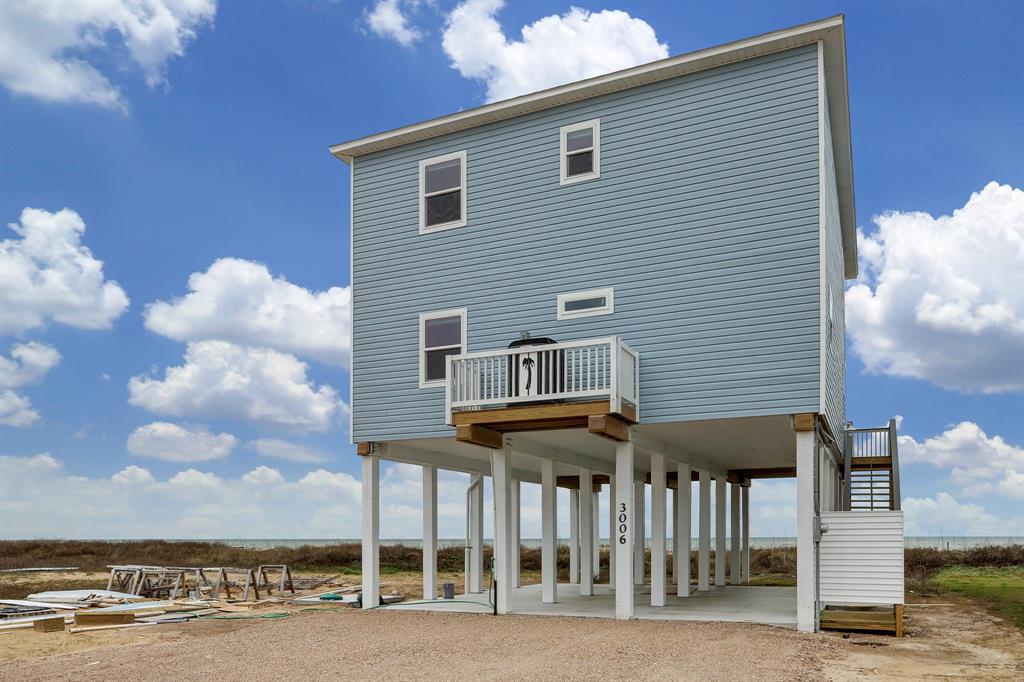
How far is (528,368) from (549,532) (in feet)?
14.4

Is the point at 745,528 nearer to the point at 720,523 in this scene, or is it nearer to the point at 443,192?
the point at 720,523

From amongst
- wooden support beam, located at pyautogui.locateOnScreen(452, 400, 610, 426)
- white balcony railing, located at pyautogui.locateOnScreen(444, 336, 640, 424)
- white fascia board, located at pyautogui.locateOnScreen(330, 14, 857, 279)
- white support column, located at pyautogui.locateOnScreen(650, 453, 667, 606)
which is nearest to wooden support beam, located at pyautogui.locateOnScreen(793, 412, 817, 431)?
white balcony railing, located at pyautogui.locateOnScreen(444, 336, 640, 424)

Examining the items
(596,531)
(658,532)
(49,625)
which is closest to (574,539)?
(596,531)

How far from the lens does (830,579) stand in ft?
47.7

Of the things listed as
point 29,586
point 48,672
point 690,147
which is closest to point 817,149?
point 690,147

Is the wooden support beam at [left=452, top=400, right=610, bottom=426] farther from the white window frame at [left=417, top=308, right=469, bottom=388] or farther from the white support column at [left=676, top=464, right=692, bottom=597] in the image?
the white support column at [left=676, top=464, right=692, bottom=597]

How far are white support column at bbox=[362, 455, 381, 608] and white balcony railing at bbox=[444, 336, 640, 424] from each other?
3175 mm

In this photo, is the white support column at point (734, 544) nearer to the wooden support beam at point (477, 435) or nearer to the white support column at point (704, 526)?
the white support column at point (704, 526)

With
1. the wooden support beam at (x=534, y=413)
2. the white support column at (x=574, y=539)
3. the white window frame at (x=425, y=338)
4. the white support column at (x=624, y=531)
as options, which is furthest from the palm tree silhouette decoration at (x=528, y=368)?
the white support column at (x=574, y=539)

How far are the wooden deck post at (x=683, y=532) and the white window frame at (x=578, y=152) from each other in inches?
264

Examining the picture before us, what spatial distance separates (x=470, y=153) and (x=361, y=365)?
4.78 m

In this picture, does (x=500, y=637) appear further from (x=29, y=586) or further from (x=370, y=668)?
(x=29, y=586)

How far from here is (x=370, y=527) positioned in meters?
18.2

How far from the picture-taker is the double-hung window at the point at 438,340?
17234 mm
